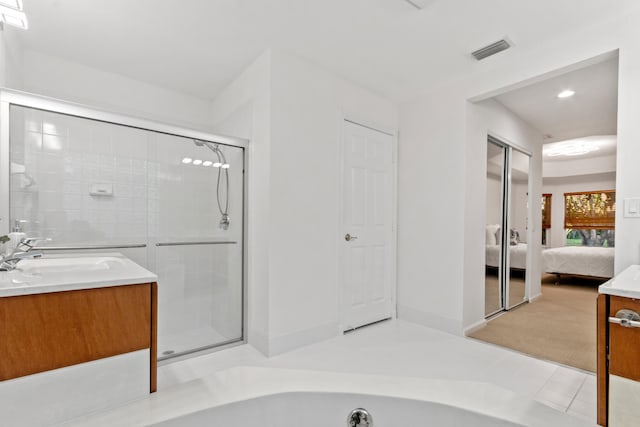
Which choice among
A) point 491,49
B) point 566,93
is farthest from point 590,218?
point 491,49

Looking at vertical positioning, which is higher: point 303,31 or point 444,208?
point 303,31

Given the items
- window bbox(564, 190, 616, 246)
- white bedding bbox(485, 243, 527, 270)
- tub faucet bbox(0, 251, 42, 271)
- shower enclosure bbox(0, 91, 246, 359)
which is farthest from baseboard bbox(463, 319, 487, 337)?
window bbox(564, 190, 616, 246)

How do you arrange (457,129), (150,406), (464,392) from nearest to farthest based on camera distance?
1. (150,406)
2. (464,392)
3. (457,129)

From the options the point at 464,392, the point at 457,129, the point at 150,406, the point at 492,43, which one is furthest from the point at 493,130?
the point at 150,406

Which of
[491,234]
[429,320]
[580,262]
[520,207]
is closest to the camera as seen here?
[429,320]

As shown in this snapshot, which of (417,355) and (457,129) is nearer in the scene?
(417,355)

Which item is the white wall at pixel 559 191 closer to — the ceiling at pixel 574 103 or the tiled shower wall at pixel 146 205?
the ceiling at pixel 574 103

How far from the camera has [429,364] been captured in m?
2.33

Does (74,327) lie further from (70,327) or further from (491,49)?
(491,49)

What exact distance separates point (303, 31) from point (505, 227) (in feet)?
10.2

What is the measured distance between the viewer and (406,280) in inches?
134

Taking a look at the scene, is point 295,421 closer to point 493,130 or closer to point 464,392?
point 464,392

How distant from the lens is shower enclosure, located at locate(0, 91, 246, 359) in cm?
197

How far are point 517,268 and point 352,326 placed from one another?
2378 millimetres
